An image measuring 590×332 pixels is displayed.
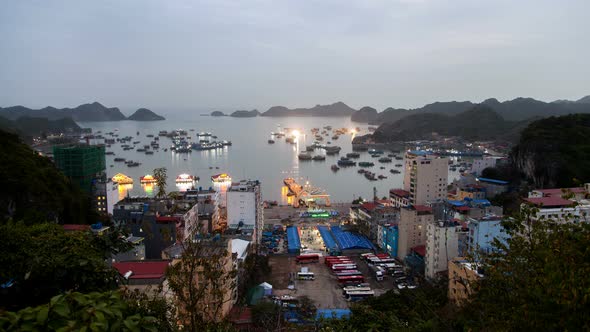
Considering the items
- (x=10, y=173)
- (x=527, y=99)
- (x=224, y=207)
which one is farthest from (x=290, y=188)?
(x=527, y=99)

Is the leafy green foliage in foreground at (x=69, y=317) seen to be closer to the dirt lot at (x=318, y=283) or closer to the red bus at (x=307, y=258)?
the dirt lot at (x=318, y=283)

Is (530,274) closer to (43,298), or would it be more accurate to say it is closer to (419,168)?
(43,298)

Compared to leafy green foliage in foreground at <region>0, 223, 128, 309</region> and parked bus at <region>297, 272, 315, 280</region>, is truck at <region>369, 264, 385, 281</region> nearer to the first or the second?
parked bus at <region>297, 272, 315, 280</region>

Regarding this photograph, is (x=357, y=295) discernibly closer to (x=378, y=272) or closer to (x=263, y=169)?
(x=378, y=272)

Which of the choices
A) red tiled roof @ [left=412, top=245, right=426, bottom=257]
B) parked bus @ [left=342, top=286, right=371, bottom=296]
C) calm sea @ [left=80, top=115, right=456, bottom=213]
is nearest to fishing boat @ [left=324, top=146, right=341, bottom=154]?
calm sea @ [left=80, top=115, right=456, bottom=213]

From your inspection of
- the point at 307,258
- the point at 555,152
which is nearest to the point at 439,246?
the point at 307,258
